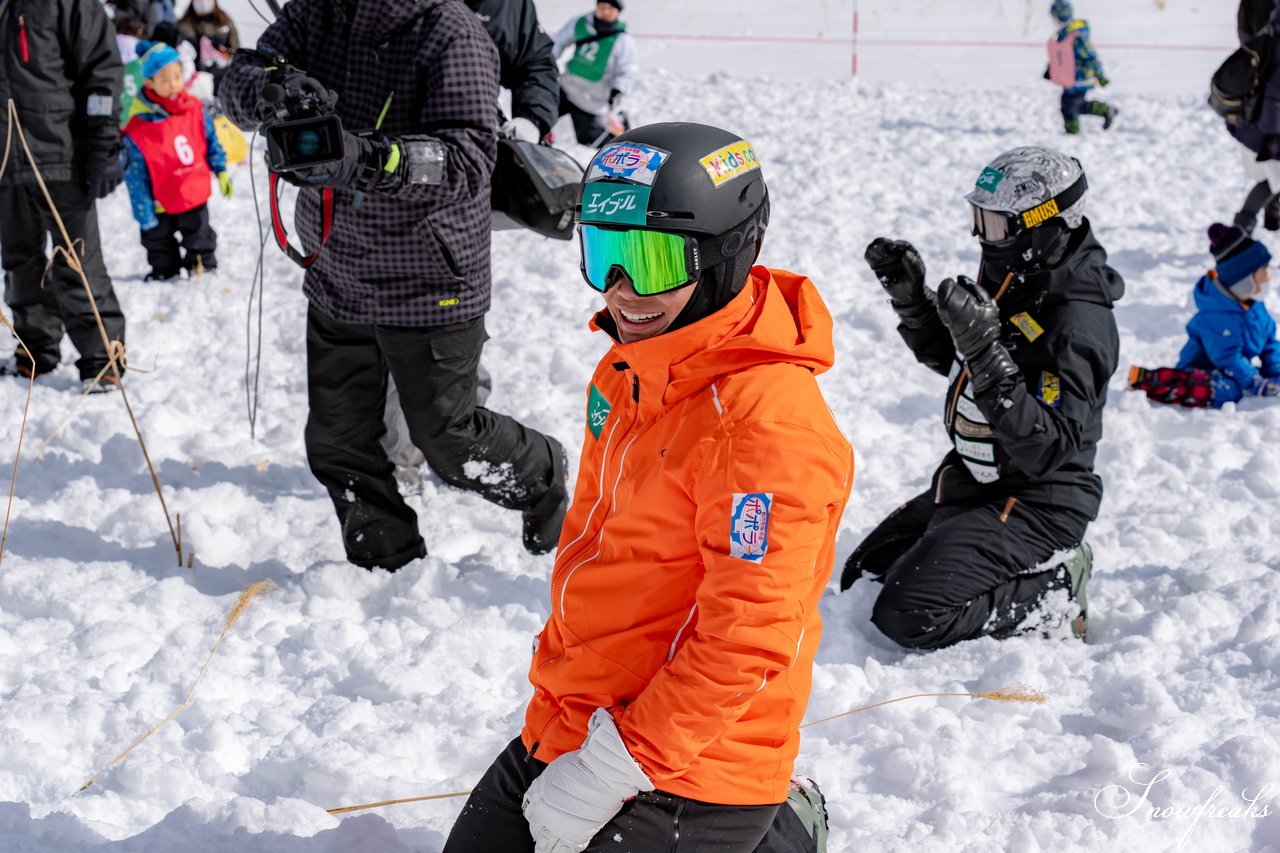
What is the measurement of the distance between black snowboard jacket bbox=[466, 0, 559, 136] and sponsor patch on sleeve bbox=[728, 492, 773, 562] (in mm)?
3605

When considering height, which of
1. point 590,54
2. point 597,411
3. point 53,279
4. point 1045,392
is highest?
point 597,411

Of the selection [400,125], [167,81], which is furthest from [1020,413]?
[167,81]

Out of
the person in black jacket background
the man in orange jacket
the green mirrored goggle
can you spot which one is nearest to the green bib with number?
the person in black jacket background

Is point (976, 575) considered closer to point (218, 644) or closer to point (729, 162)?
point (729, 162)

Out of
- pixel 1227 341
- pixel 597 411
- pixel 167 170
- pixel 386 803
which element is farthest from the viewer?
pixel 167 170

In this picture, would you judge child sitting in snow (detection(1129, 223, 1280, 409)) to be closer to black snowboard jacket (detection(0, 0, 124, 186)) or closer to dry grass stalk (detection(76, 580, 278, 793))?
dry grass stalk (detection(76, 580, 278, 793))

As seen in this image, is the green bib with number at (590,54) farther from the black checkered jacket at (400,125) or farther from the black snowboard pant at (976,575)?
the black snowboard pant at (976,575)

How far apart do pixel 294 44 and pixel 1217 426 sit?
14.8 ft

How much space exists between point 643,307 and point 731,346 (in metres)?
0.19

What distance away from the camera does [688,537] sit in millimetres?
2086

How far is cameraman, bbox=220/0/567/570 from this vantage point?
3.29 m

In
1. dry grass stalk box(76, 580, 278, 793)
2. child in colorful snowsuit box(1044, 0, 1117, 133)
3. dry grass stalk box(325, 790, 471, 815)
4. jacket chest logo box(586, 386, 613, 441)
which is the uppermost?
jacket chest logo box(586, 386, 613, 441)

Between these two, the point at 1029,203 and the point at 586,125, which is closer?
the point at 1029,203

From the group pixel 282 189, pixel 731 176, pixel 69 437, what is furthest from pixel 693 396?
pixel 282 189
